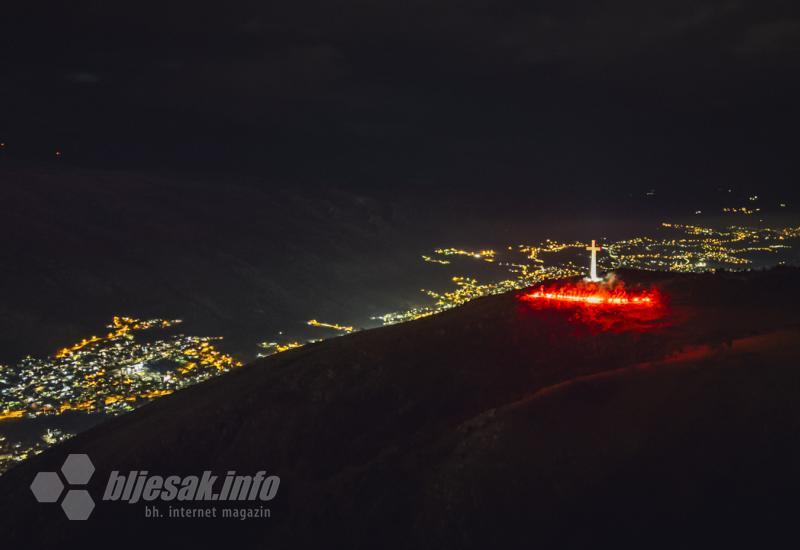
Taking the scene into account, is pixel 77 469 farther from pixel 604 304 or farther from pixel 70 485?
pixel 604 304

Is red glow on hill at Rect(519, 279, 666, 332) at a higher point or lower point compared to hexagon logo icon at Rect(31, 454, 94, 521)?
higher

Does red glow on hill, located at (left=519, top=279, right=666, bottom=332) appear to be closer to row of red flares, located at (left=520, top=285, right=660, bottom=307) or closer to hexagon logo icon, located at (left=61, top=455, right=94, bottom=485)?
row of red flares, located at (left=520, top=285, right=660, bottom=307)

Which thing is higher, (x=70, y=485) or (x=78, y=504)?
(x=78, y=504)

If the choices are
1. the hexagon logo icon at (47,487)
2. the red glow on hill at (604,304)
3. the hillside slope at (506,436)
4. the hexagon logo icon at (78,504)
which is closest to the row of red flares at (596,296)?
the red glow on hill at (604,304)

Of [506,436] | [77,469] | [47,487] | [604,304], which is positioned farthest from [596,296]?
[47,487]

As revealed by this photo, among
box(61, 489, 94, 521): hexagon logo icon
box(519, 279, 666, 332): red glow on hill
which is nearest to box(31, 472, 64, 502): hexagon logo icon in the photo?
box(61, 489, 94, 521): hexagon logo icon

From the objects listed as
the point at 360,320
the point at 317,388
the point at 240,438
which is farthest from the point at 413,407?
the point at 360,320

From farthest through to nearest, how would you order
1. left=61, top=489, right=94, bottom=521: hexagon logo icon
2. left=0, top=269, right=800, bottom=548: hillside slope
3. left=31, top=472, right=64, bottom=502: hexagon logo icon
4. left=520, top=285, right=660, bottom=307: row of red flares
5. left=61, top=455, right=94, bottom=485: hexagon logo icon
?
1. left=520, top=285, right=660, bottom=307: row of red flares
2. left=31, top=472, right=64, bottom=502: hexagon logo icon
3. left=61, top=455, right=94, bottom=485: hexagon logo icon
4. left=61, top=489, right=94, bottom=521: hexagon logo icon
5. left=0, top=269, right=800, bottom=548: hillside slope
